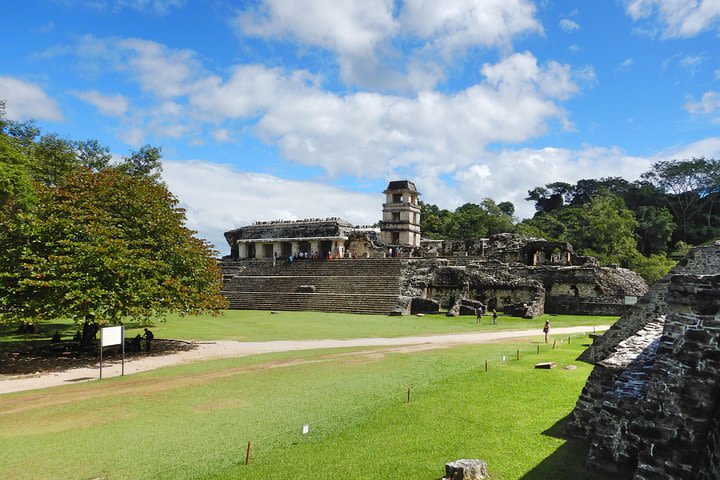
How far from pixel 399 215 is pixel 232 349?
32212 millimetres

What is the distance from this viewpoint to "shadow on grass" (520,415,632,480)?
5891mm

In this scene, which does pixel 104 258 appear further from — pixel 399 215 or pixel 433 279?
pixel 399 215

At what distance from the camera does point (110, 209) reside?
1627cm

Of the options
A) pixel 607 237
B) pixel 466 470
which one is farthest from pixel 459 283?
pixel 466 470

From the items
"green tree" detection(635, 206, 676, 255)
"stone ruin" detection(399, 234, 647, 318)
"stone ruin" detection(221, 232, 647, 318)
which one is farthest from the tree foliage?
"green tree" detection(635, 206, 676, 255)

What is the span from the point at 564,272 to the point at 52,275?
2734cm

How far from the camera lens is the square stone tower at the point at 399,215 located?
46875mm

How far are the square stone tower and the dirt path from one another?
25749 millimetres

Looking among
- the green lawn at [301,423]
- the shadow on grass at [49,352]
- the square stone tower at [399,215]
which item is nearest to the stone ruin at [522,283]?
the square stone tower at [399,215]

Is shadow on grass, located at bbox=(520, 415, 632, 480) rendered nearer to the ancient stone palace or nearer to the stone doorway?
the ancient stone palace

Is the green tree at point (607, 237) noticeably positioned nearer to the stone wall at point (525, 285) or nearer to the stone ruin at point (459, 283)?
the stone ruin at point (459, 283)

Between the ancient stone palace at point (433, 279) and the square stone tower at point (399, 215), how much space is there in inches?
120

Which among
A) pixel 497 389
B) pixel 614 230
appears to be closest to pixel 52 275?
pixel 497 389

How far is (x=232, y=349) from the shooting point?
16.9 metres
